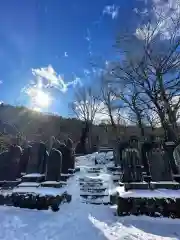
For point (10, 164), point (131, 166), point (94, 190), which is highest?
point (10, 164)

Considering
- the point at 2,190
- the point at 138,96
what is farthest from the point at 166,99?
the point at 2,190

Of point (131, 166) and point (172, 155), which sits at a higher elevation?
point (172, 155)

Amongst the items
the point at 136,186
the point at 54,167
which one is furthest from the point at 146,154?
the point at 54,167

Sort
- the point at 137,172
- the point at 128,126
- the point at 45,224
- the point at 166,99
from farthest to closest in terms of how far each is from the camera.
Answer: the point at 128,126, the point at 166,99, the point at 137,172, the point at 45,224

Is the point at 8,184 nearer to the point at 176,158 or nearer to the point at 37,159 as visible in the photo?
the point at 37,159

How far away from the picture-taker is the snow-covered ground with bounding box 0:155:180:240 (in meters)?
4.46

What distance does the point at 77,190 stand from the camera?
26.6 feet

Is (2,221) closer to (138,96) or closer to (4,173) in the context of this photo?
(4,173)

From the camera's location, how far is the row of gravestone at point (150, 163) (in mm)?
6984

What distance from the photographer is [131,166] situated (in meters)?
7.11

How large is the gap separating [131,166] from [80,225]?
9.33ft

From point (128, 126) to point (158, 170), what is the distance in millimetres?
29190

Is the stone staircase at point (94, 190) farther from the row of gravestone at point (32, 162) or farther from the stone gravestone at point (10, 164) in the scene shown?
the stone gravestone at point (10, 164)

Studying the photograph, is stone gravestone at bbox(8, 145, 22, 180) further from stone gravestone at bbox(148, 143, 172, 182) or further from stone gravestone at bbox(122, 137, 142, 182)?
stone gravestone at bbox(148, 143, 172, 182)
